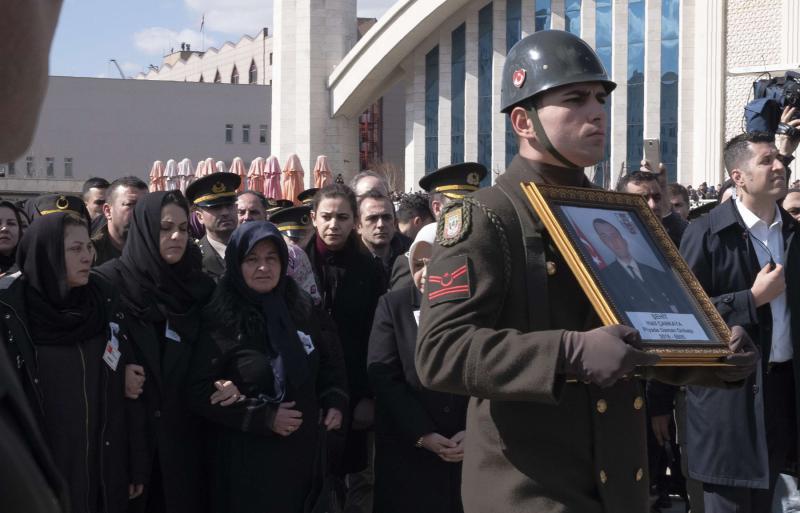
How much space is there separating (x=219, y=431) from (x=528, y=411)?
291 centimetres

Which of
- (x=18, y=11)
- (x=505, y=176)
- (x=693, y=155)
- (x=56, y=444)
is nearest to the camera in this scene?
(x=18, y=11)

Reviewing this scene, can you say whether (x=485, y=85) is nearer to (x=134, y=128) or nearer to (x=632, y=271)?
(x=134, y=128)

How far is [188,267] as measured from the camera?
230 inches

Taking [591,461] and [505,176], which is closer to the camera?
[591,461]

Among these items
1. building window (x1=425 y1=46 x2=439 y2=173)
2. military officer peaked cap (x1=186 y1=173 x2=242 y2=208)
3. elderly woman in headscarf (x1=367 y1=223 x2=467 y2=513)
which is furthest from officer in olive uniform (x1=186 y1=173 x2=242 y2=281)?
building window (x1=425 y1=46 x2=439 y2=173)

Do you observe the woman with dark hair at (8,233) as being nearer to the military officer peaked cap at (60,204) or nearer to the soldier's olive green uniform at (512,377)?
the military officer peaked cap at (60,204)

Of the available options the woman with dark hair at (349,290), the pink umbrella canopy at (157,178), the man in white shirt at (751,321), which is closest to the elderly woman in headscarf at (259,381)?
the woman with dark hair at (349,290)

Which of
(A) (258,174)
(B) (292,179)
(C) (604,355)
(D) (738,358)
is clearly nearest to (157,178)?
(A) (258,174)

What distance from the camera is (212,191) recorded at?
7.27 metres

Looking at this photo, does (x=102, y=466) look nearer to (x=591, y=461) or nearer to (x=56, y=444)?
(x=56, y=444)

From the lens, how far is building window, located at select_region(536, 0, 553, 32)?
147 feet

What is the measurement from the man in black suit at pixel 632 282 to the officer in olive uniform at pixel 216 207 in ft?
13.4

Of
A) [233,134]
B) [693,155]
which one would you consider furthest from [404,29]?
[233,134]

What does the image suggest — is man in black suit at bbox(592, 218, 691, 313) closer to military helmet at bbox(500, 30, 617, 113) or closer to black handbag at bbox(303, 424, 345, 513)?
military helmet at bbox(500, 30, 617, 113)
